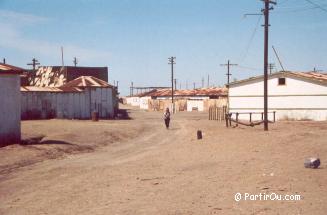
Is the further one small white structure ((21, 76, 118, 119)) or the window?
the window

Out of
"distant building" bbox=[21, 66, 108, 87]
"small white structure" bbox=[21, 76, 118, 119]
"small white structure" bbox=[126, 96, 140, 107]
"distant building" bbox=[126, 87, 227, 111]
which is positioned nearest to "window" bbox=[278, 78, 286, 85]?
"small white structure" bbox=[21, 76, 118, 119]

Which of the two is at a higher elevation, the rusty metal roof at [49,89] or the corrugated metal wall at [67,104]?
the rusty metal roof at [49,89]

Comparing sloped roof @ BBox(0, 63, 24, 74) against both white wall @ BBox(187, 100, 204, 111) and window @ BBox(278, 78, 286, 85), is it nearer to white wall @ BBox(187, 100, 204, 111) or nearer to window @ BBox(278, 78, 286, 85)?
window @ BBox(278, 78, 286, 85)

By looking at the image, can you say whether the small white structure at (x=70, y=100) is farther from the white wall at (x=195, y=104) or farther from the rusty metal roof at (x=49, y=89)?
the white wall at (x=195, y=104)

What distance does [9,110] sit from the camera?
1742 cm

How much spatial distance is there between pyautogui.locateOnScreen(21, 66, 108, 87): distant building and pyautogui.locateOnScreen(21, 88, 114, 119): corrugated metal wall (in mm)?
14041

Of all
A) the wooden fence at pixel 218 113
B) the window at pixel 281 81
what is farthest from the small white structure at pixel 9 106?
the window at pixel 281 81

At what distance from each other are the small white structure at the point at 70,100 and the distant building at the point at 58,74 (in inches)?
442

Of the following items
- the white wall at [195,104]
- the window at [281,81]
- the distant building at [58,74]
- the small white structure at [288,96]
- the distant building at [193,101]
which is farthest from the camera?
the white wall at [195,104]

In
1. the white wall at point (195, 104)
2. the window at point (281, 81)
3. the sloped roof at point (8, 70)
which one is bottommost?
the white wall at point (195, 104)

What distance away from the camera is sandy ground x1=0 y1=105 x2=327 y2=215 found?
8.05 metres

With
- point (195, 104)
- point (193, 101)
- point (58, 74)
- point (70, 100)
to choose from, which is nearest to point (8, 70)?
point (70, 100)

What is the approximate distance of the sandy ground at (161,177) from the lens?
26.4 ft

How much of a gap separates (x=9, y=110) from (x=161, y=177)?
9278mm
